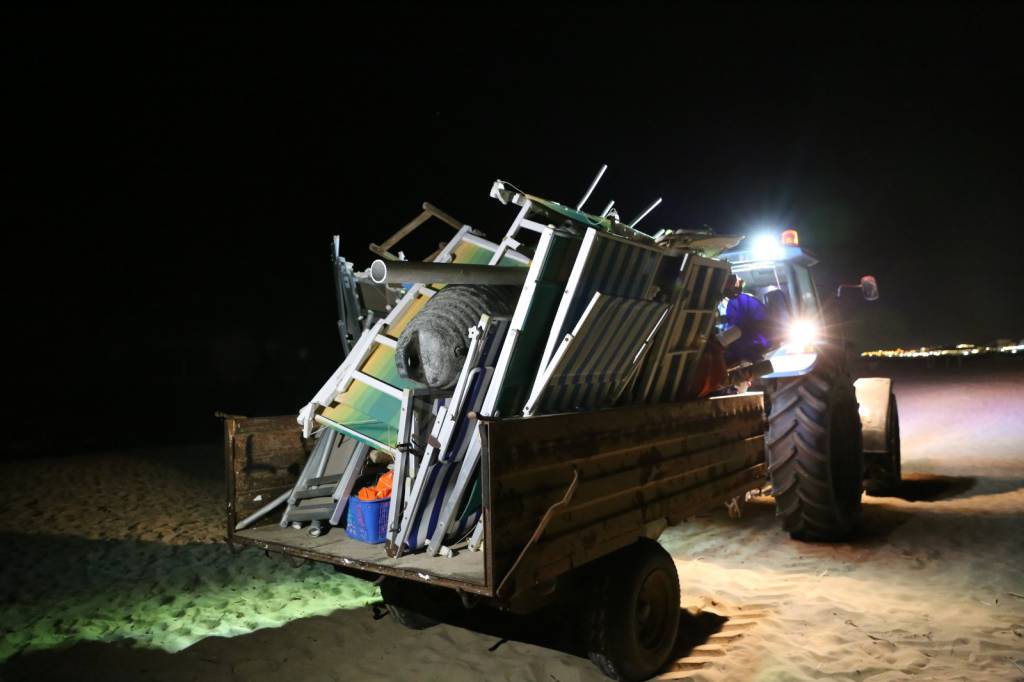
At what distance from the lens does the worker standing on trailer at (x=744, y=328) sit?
5927 mm

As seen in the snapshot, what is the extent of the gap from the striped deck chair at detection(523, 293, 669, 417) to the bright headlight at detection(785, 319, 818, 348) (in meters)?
3.09

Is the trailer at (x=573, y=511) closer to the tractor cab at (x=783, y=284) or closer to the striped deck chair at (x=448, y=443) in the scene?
the striped deck chair at (x=448, y=443)

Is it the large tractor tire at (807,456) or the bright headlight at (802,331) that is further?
the bright headlight at (802,331)

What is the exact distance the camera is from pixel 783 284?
6.73m

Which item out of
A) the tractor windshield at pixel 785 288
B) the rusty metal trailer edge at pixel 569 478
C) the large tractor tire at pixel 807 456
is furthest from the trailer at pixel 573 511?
the tractor windshield at pixel 785 288

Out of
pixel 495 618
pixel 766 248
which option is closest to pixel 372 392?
pixel 495 618

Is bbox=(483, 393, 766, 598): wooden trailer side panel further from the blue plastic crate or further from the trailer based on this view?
the blue plastic crate

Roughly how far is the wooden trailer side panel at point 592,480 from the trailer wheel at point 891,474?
4276 mm

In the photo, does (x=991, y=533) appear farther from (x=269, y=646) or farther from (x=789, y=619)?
(x=269, y=646)

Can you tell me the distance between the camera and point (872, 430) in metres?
7.27

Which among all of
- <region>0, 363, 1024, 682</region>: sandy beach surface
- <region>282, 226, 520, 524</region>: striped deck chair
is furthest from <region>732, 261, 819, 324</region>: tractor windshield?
<region>282, 226, 520, 524</region>: striped deck chair

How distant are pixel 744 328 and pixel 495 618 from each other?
3.35 metres

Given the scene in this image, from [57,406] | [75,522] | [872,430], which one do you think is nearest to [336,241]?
[75,522]

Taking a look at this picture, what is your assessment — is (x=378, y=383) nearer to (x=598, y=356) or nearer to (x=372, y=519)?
(x=372, y=519)
